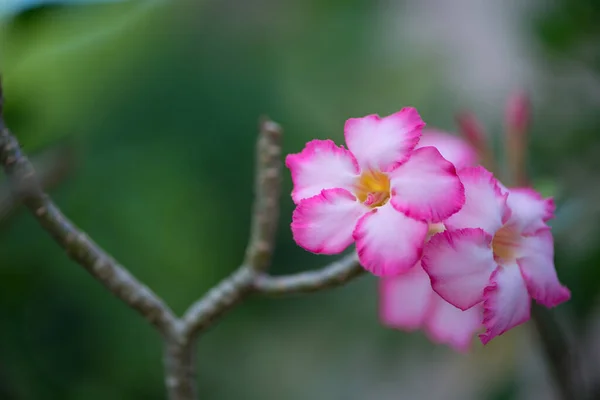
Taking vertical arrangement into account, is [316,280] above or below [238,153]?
above

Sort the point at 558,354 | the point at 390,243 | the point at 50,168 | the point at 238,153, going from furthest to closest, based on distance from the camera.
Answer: the point at 238,153
the point at 50,168
the point at 558,354
the point at 390,243

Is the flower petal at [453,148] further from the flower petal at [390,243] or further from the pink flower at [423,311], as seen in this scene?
the flower petal at [390,243]

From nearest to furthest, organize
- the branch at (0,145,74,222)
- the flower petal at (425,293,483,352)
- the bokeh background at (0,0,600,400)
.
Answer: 1. the flower petal at (425,293,483,352)
2. the branch at (0,145,74,222)
3. the bokeh background at (0,0,600,400)

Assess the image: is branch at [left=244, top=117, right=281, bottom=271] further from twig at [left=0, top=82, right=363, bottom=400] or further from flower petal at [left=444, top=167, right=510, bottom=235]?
flower petal at [left=444, top=167, right=510, bottom=235]

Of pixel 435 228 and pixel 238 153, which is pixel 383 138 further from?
pixel 238 153

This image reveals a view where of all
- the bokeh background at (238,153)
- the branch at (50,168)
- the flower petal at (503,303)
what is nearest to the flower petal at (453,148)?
the bokeh background at (238,153)

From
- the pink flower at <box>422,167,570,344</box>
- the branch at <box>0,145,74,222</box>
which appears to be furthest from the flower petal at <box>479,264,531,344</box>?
the branch at <box>0,145,74,222</box>

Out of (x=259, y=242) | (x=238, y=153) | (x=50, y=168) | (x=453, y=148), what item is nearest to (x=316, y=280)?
(x=259, y=242)
